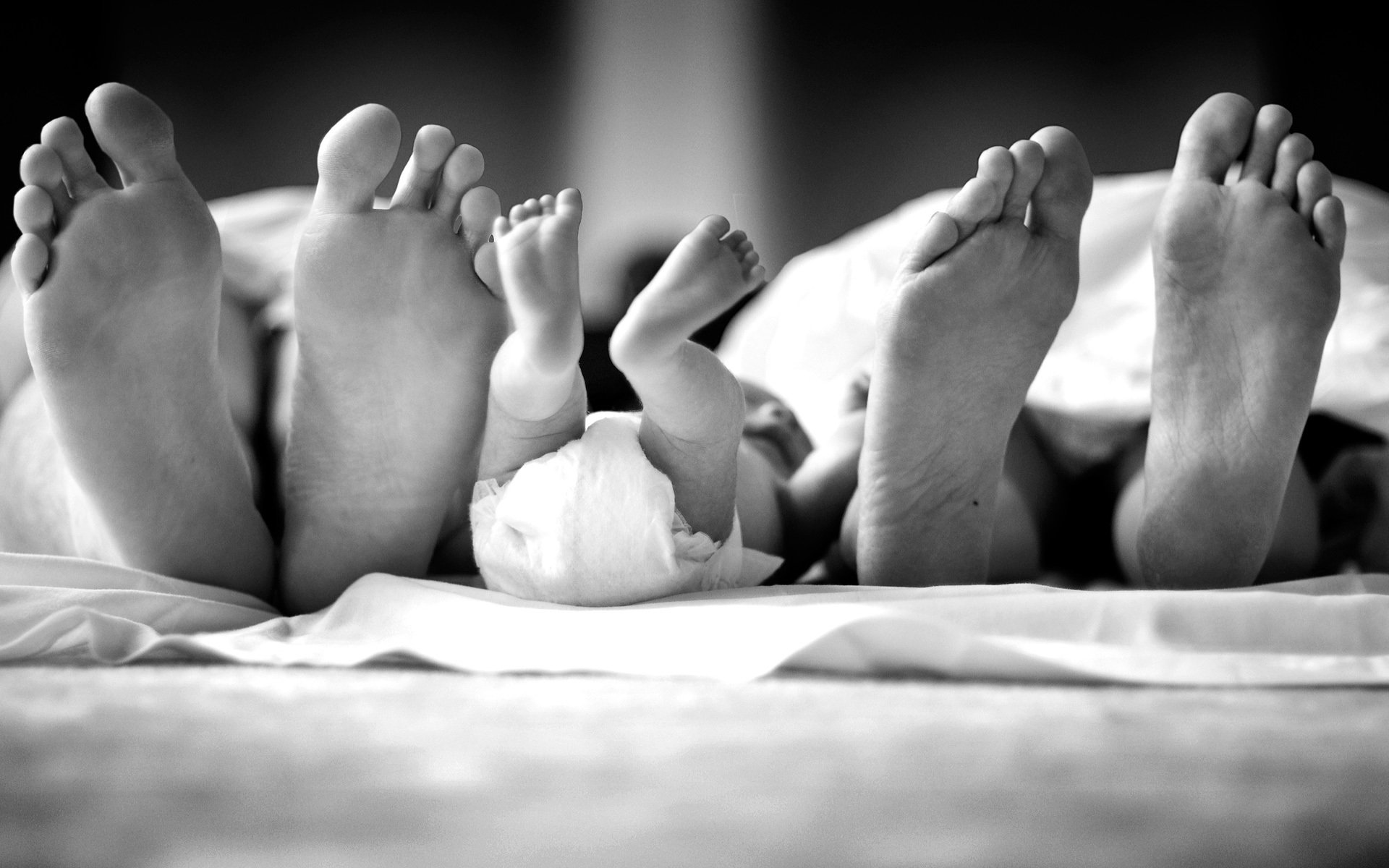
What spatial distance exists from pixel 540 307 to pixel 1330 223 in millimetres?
544

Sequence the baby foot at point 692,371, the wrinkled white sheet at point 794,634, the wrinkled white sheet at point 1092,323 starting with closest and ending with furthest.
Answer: the wrinkled white sheet at point 794,634 < the baby foot at point 692,371 < the wrinkled white sheet at point 1092,323

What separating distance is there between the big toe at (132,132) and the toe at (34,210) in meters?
0.05

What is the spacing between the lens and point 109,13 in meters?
2.14

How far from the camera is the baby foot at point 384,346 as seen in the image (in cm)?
77

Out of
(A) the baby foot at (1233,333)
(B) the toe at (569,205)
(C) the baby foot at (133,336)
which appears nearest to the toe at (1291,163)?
(A) the baby foot at (1233,333)

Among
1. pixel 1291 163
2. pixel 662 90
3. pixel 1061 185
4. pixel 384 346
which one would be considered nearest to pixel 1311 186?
pixel 1291 163

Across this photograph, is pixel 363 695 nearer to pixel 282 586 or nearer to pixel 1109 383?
pixel 282 586

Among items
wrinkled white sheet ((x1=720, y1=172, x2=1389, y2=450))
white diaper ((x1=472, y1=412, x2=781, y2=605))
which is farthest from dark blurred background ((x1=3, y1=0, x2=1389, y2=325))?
white diaper ((x1=472, y1=412, x2=781, y2=605))

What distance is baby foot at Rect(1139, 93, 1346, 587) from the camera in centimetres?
78

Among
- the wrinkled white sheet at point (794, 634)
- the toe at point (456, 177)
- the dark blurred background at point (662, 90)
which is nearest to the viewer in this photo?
the wrinkled white sheet at point (794, 634)

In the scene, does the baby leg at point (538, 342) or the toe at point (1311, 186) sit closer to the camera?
the baby leg at point (538, 342)

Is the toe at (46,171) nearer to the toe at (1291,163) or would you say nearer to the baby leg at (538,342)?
the baby leg at (538,342)

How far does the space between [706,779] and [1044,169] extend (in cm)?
55

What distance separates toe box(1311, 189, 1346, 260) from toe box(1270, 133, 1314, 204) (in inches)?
0.8
